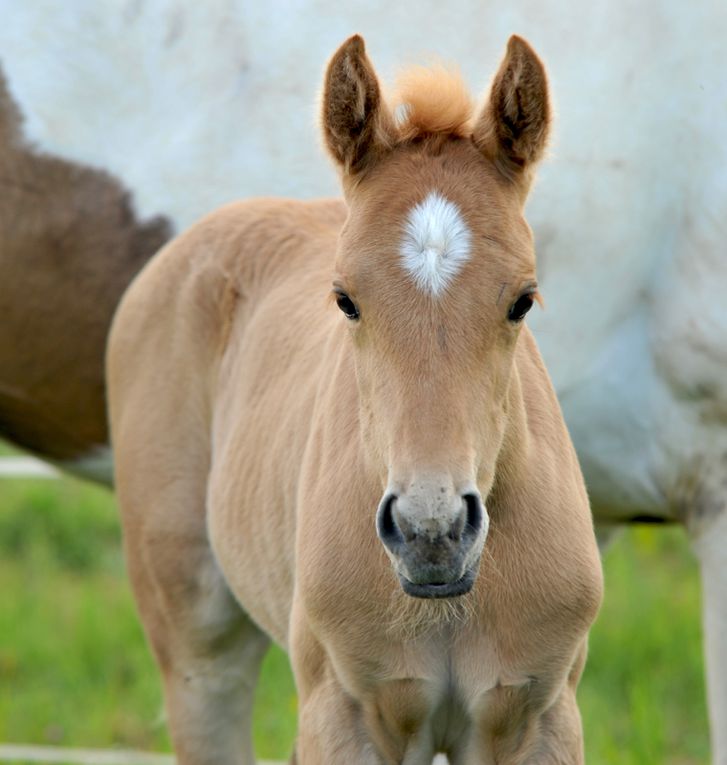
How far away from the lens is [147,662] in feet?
17.8

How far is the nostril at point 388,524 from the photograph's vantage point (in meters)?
2.35

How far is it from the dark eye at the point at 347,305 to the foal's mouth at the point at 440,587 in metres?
0.46

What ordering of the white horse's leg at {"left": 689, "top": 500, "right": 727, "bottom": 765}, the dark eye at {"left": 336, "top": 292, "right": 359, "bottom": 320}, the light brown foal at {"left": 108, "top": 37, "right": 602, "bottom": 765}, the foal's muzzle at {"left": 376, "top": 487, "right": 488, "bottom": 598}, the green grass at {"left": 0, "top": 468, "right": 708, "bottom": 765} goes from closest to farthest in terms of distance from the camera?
1. the foal's muzzle at {"left": 376, "top": 487, "right": 488, "bottom": 598}
2. the light brown foal at {"left": 108, "top": 37, "right": 602, "bottom": 765}
3. the dark eye at {"left": 336, "top": 292, "right": 359, "bottom": 320}
4. the white horse's leg at {"left": 689, "top": 500, "right": 727, "bottom": 765}
5. the green grass at {"left": 0, "top": 468, "right": 708, "bottom": 765}

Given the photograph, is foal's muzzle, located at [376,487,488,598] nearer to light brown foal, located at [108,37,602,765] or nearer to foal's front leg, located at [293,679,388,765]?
light brown foal, located at [108,37,602,765]

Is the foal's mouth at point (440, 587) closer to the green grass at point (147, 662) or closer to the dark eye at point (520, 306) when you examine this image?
the dark eye at point (520, 306)

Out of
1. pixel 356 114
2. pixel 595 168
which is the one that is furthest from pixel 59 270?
pixel 356 114

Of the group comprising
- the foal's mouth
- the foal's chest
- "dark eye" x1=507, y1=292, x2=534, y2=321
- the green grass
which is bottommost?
the green grass

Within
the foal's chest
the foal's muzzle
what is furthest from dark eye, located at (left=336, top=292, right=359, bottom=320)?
the foal's chest

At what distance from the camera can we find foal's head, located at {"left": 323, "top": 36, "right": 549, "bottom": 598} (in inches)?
92.8

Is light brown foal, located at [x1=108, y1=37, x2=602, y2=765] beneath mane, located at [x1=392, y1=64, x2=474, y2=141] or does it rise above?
beneath

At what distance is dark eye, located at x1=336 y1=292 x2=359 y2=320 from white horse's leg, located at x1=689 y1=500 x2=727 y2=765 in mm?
1398

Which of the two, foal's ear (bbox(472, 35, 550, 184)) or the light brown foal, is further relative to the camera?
foal's ear (bbox(472, 35, 550, 184))

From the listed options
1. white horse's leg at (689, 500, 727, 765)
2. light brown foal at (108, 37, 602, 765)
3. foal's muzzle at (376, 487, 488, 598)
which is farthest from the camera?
white horse's leg at (689, 500, 727, 765)

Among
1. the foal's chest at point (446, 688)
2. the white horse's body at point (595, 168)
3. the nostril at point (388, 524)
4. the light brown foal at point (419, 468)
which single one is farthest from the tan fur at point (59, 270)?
the nostril at point (388, 524)
